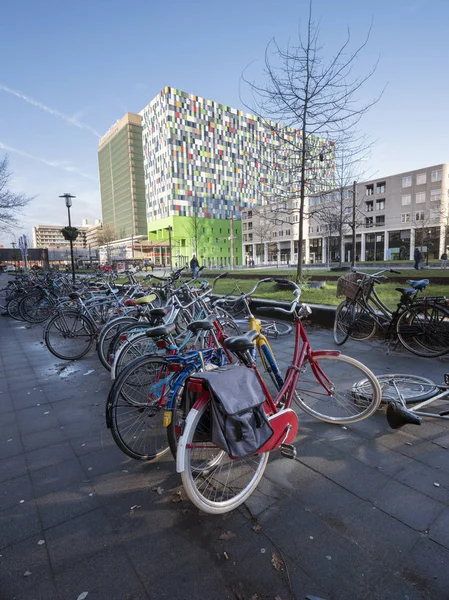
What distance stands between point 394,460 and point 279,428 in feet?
3.35

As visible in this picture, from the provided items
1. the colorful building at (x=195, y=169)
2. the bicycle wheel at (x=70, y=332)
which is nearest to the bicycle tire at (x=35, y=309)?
the bicycle wheel at (x=70, y=332)

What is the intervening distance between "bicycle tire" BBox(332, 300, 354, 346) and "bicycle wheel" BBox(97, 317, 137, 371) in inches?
133

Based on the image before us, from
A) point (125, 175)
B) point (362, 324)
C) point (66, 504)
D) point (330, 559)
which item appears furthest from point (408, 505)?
point (125, 175)

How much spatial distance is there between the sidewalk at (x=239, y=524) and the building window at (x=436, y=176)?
52871mm

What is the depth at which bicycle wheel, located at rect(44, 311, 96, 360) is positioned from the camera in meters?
5.41

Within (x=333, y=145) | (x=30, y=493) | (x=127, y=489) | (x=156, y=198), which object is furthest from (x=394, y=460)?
(x=156, y=198)

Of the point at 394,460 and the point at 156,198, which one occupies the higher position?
the point at 156,198

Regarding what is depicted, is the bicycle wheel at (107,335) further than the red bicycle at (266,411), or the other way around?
the bicycle wheel at (107,335)

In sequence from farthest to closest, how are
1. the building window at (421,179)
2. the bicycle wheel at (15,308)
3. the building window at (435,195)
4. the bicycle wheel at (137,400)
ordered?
the building window at (421,179) → the building window at (435,195) → the bicycle wheel at (15,308) → the bicycle wheel at (137,400)

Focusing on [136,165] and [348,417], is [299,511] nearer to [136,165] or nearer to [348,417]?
[348,417]

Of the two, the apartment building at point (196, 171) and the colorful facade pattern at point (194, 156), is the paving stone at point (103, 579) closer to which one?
the apartment building at point (196, 171)

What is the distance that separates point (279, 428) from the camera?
6.75ft

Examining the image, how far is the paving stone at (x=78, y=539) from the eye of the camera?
1.65 m

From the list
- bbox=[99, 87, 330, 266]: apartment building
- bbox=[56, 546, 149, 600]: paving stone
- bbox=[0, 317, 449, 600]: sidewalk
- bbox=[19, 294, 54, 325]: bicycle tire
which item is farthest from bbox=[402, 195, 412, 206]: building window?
bbox=[56, 546, 149, 600]: paving stone
